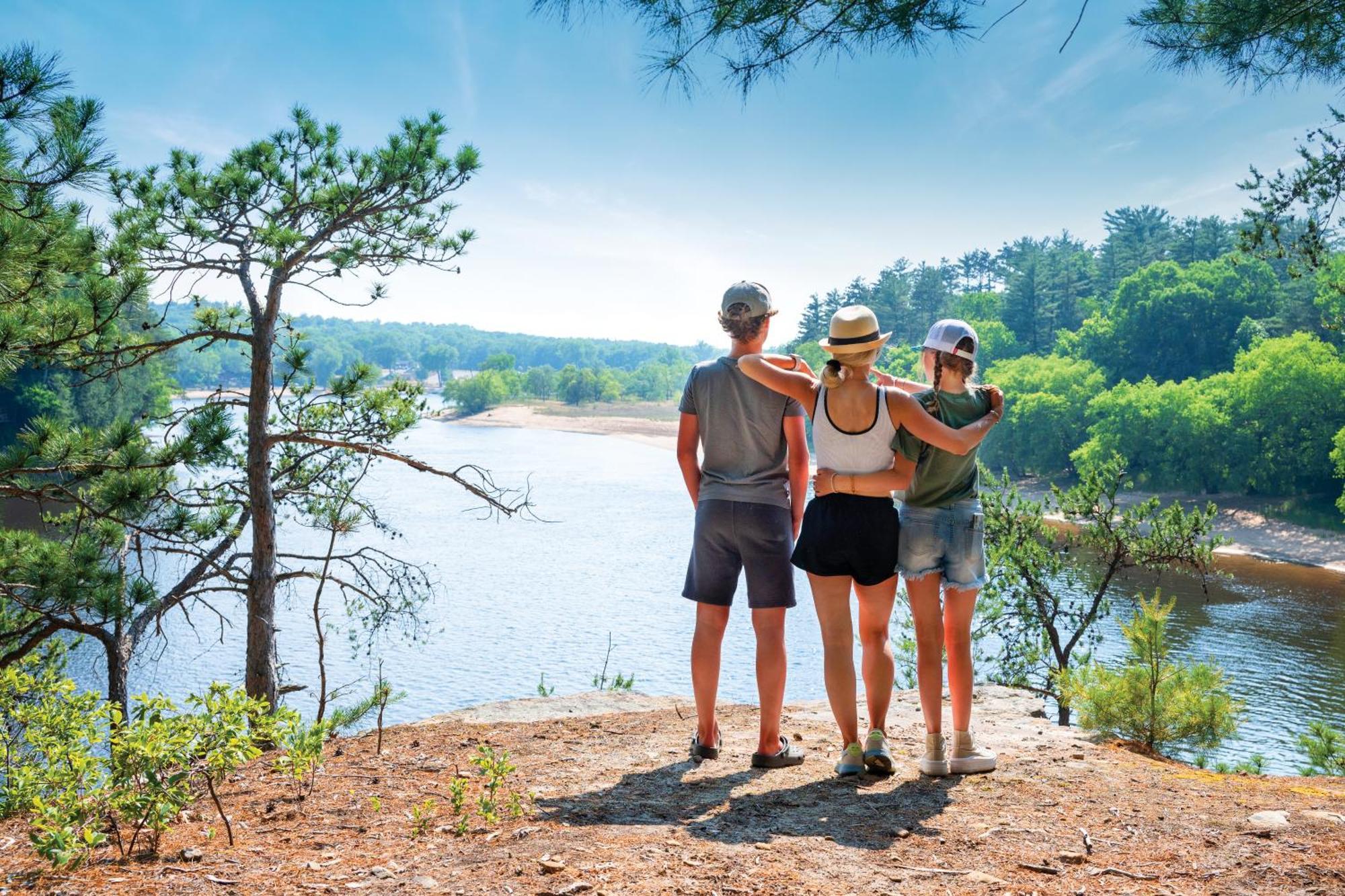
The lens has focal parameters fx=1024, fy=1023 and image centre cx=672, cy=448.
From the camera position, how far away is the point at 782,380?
3635 millimetres

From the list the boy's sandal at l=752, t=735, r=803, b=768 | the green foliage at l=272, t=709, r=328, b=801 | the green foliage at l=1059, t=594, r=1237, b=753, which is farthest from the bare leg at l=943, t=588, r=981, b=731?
the green foliage at l=1059, t=594, r=1237, b=753

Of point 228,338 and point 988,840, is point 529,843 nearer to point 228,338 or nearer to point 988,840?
point 988,840

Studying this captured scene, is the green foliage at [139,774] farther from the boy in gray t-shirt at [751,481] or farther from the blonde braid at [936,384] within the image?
the blonde braid at [936,384]

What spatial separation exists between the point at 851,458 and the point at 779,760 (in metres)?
1.23

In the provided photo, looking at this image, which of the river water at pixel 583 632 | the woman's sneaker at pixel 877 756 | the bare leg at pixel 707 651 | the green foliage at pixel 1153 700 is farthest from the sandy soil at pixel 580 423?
the woman's sneaker at pixel 877 756

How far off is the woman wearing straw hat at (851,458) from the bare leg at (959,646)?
22 cm

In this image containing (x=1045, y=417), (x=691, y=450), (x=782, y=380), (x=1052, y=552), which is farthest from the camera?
(x=1045, y=417)

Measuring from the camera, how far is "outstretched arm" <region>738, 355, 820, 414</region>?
3.63m

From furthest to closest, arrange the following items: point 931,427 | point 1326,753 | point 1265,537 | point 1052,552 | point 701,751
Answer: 1. point 1265,537
2. point 1052,552
3. point 1326,753
4. point 701,751
5. point 931,427

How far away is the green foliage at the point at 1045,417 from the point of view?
1860 inches

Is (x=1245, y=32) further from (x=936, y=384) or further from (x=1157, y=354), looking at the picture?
(x=1157, y=354)

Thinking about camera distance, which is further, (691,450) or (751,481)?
(691,450)

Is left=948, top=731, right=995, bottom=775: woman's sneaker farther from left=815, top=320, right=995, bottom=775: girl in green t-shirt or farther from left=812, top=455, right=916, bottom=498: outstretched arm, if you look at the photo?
left=812, top=455, right=916, bottom=498: outstretched arm

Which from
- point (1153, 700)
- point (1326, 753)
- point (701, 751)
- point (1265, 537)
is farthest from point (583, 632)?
point (1265, 537)
